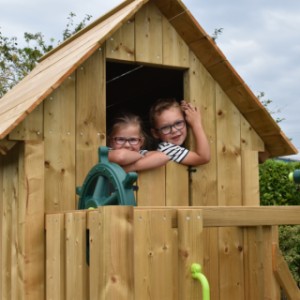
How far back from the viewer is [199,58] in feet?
17.4

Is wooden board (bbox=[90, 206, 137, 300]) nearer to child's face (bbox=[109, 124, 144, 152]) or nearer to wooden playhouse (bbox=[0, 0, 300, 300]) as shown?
wooden playhouse (bbox=[0, 0, 300, 300])

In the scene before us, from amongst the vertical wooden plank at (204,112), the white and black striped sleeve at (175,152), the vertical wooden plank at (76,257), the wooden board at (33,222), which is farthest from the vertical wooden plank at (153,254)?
the vertical wooden plank at (204,112)

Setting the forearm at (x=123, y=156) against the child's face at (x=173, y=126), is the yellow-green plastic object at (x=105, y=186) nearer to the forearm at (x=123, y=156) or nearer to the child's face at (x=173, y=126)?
the forearm at (x=123, y=156)

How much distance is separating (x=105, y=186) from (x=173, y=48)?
4.77ft

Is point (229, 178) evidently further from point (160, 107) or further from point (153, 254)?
point (153, 254)

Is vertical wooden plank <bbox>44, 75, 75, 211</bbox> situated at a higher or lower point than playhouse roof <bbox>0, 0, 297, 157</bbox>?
lower

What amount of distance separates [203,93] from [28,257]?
1.95 metres

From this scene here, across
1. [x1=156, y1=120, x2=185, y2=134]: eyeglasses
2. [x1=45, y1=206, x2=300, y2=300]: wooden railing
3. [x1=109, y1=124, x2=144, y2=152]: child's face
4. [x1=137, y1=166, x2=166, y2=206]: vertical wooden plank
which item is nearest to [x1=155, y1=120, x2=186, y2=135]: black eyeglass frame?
[x1=156, y1=120, x2=185, y2=134]: eyeglasses

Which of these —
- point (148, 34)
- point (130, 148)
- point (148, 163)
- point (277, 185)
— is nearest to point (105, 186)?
point (148, 163)

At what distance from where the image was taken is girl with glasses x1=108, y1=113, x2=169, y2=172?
4820mm

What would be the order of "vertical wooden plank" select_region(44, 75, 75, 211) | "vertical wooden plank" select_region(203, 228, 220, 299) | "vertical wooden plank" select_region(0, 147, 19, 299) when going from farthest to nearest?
"vertical wooden plank" select_region(203, 228, 220, 299), "vertical wooden plank" select_region(0, 147, 19, 299), "vertical wooden plank" select_region(44, 75, 75, 211)

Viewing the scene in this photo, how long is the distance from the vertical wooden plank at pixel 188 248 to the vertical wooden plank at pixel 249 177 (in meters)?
2.00

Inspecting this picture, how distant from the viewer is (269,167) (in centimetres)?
1114

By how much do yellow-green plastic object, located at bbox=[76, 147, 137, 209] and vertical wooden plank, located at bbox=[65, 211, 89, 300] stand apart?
1.19 ft
